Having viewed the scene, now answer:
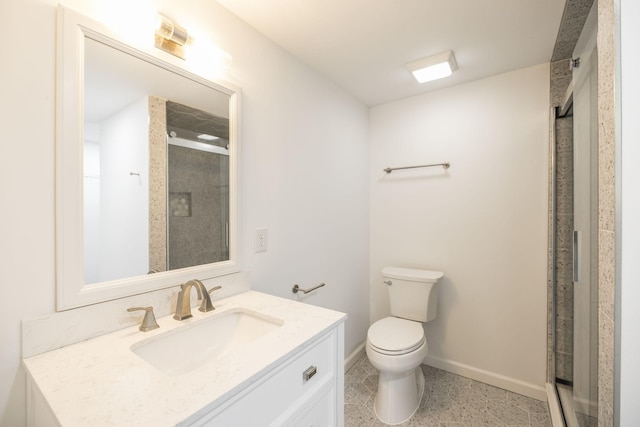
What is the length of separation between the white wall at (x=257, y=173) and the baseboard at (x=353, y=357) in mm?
52

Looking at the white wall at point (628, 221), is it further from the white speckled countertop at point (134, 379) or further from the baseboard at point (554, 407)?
the baseboard at point (554, 407)

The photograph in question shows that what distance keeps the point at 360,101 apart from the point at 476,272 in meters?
1.67

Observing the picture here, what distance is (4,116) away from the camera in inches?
29.6

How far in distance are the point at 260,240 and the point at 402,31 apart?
1.37m

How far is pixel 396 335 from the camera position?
1.76 metres

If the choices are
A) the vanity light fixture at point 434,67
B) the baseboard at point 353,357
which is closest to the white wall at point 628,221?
the vanity light fixture at point 434,67

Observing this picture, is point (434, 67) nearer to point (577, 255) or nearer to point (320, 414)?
point (577, 255)

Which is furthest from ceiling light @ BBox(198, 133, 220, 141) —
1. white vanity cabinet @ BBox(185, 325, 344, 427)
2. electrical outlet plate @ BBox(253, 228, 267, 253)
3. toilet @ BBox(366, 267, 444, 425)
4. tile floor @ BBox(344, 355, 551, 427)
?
tile floor @ BBox(344, 355, 551, 427)

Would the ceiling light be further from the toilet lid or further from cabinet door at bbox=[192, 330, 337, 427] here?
the toilet lid

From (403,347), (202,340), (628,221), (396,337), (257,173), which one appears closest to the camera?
(628,221)

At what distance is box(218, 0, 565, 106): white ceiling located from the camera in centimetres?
132

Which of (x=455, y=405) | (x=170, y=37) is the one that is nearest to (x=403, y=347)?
(x=455, y=405)

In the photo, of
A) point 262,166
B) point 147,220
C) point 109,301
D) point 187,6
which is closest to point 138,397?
point 109,301

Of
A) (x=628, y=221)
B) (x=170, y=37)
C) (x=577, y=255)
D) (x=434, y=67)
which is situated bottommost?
(x=577, y=255)
